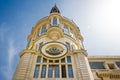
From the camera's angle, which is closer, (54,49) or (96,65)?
(54,49)

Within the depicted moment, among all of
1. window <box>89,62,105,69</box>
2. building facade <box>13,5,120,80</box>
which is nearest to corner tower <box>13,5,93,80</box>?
building facade <box>13,5,120,80</box>

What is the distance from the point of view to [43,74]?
21359 millimetres

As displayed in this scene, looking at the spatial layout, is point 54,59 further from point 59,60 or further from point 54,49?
point 54,49

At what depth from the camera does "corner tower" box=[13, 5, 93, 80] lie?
20797mm

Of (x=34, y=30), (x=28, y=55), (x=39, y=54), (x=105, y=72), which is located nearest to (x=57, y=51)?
(x=39, y=54)

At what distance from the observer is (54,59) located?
78.8 feet

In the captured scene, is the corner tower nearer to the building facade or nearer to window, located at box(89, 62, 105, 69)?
the building facade

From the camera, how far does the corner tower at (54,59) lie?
68.2 ft

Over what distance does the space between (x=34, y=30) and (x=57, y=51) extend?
10675 mm

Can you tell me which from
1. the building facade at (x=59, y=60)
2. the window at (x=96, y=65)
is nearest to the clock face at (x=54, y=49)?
the building facade at (x=59, y=60)

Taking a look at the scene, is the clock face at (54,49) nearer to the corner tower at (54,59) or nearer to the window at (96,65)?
the corner tower at (54,59)

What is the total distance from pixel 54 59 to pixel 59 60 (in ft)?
2.58

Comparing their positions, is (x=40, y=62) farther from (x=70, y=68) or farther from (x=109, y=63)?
(x=109, y=63)

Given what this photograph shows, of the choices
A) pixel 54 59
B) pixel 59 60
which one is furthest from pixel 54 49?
pixel 59 60
